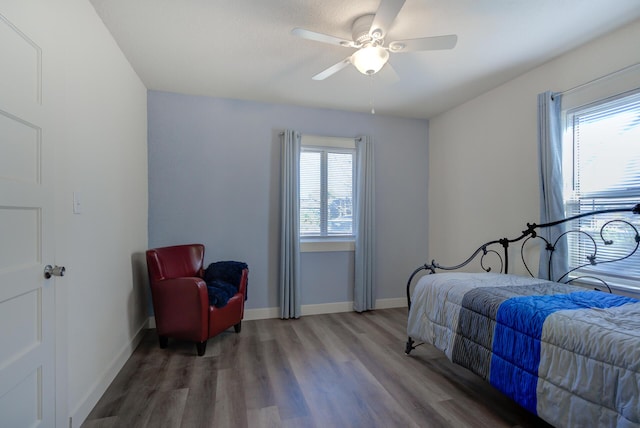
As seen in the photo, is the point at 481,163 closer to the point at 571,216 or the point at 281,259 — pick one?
the point at 571,216

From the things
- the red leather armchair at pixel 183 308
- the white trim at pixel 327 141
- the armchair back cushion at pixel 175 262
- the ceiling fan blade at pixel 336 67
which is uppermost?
the ceiling fan blade at pixel 336 67

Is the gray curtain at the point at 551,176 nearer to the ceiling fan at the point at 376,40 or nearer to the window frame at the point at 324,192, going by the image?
the ceiling fan at the point at 376,40

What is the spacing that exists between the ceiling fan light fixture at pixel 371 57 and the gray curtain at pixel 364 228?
173cm

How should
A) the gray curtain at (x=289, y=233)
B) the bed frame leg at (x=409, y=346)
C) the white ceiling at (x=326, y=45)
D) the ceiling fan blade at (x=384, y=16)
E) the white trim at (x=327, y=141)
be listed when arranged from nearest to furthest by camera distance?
the ceiling fan blade at (x=384, y=16) < the white ceiling at (x=326, y=45) < the bed frame leg at (x=409, y=346) < the gray curtain at (x=289, y=233) < the white trim at (x=327, y=141)

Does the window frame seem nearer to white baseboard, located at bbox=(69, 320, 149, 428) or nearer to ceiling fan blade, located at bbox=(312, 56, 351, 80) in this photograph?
ceiling fan blade, located at bbox=(312, 56, 351, 80)

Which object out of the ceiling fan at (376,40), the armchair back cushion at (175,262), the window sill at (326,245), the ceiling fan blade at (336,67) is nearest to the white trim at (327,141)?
the window sill at (326,245)

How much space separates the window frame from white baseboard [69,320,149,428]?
1.96 m

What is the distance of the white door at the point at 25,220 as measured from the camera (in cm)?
111

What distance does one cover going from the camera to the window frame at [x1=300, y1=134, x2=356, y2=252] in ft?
12.0

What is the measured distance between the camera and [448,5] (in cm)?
187

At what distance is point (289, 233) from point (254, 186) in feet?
2.34

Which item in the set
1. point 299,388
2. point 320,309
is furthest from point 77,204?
point 320,309

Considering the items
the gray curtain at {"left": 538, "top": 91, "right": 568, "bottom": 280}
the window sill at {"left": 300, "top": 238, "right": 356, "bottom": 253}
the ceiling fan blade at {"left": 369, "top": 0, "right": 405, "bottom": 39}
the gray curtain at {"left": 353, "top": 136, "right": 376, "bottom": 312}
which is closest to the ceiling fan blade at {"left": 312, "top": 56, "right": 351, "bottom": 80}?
the ceiling fan blade at {"left": 369, "top": 0, "right": 405, "bottom": 39}

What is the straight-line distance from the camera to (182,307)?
2.53m
